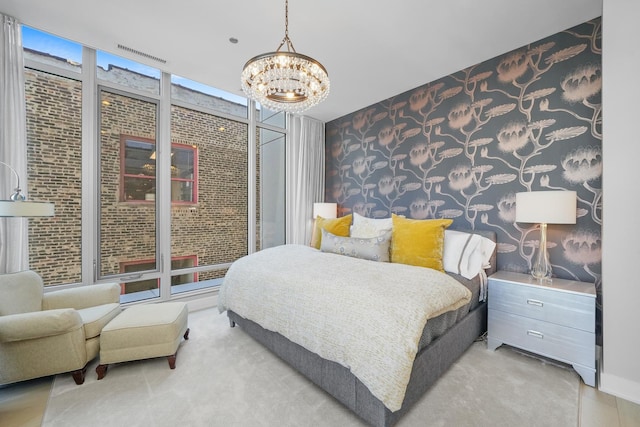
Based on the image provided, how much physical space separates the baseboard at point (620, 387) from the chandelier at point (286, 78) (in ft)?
9.49

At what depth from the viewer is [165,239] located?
324cm

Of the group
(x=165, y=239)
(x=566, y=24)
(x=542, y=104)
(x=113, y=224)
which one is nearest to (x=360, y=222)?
(x=542, y=104)

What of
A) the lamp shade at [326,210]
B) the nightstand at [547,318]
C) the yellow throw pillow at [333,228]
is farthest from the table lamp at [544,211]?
the lamp shade at [326,210]

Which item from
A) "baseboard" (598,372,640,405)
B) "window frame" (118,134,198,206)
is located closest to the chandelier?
"window frame" (118,134,198,206)

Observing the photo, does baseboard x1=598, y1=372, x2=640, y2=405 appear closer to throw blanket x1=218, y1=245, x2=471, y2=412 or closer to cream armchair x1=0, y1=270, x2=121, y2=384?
throw blanket x1=218, y1=245, x2=471, y2=412

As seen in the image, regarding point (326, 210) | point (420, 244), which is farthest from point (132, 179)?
point (420, 244)

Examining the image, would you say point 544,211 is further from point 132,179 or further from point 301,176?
point 132,179

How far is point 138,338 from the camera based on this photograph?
203 centimetres

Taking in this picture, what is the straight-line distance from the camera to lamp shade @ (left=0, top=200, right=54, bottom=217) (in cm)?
170

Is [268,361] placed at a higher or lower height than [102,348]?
lower

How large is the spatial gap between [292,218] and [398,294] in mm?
2976

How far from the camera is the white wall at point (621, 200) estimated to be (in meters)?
1.73

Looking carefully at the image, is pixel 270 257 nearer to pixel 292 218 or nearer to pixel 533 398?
pixel 292 218

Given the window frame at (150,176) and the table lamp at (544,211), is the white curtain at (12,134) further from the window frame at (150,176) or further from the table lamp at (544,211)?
the table lamp at (544,211)
